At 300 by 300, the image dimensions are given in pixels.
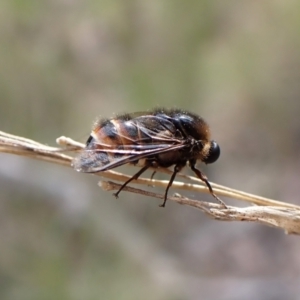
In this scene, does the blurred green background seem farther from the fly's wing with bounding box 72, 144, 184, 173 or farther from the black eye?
the fly's wing with bounding box 72, 144, 184, 173

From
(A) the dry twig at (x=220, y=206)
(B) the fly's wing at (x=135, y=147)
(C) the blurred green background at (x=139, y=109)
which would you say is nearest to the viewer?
(A) the dry twig at (x=220, y=206)

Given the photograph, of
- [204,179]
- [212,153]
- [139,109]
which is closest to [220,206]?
[204,179]

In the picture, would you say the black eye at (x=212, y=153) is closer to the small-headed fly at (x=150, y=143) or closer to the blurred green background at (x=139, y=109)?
the small-headed fly at (x=150, y=143)

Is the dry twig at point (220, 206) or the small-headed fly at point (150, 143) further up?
the small-headed fly at point (150, 143)

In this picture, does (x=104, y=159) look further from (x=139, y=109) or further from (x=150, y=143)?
(x=139, y=109)

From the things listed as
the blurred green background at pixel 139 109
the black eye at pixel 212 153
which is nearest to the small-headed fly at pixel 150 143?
the black eye at pixel 212 153

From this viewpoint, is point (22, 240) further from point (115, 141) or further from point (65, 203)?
point (115, 141)

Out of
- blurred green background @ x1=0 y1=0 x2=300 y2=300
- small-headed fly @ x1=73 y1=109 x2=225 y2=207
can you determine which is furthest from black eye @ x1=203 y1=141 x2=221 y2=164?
blurred green background @ x1=0 y1=0 x2=300 y2=300

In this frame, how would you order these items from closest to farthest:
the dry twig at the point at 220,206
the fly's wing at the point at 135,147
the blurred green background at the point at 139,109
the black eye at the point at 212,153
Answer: the dry twig at the point at 220,206
the fly's wing at the point at 135,147
the black eye at the point at 212,153
the blurred green background at the point at 139,109

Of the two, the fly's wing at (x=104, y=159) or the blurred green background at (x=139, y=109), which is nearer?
the fly's wing at (x=104, y=159)
